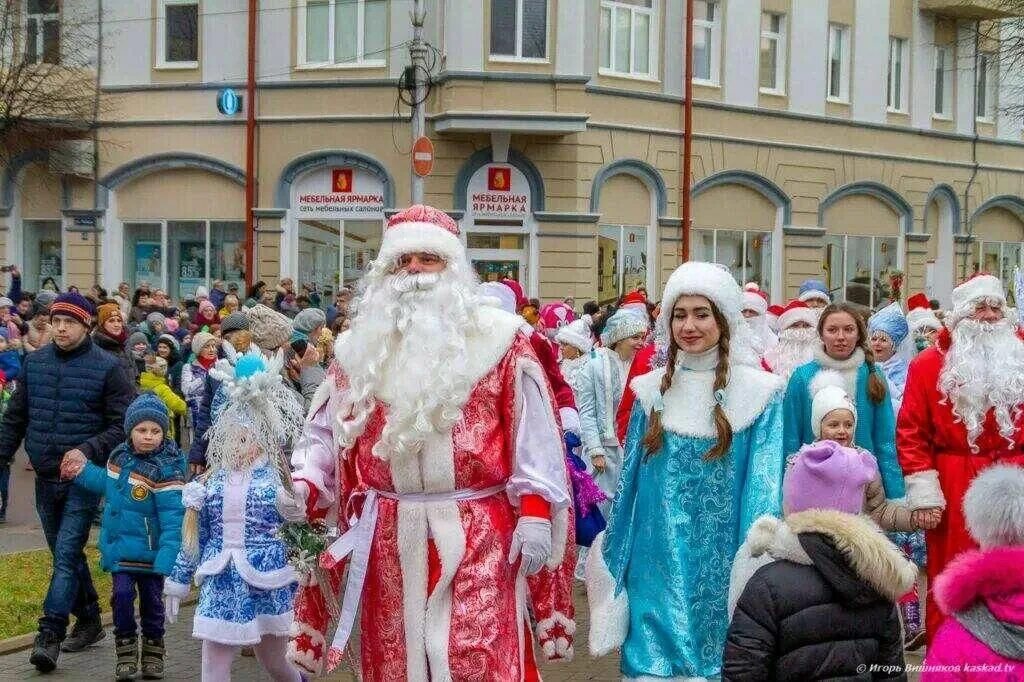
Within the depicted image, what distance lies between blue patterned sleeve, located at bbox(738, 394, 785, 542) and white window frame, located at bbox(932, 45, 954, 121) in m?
31.7

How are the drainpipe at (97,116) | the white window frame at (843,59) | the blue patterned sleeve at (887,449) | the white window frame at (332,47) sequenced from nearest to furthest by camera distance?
the blue patterned sleeve at (887,449) → the white window frame at (332,47) → the drainpipe at (97,116) → the white window frame at (843,59)

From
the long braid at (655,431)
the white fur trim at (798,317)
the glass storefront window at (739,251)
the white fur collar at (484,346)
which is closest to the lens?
the white fur collar at (484,346)

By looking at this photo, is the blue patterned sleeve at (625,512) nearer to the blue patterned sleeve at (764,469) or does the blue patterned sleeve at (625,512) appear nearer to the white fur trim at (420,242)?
the blue patterned sleeve at (764,469)

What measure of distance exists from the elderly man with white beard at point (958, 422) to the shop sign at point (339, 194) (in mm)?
20495

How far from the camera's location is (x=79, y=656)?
8695 mm

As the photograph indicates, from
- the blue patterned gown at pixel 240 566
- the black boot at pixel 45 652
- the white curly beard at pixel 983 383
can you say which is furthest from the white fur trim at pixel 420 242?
the black boot at pixel 45 652

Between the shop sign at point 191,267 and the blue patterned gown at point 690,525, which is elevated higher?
the shop sign at point 191,267

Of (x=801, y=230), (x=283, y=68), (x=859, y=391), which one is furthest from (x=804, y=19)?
(x=859, y=391)

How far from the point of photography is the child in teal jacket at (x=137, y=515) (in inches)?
313

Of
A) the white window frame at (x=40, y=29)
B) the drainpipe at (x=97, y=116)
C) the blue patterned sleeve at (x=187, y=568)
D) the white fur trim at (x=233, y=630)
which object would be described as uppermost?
the white window frame at (x=40, y=29)

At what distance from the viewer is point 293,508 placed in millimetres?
5637

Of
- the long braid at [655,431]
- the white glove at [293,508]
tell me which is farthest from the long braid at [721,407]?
the white glove at [293,508]

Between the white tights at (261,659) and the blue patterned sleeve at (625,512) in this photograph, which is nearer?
the blue patterned sleeve at (625,512)

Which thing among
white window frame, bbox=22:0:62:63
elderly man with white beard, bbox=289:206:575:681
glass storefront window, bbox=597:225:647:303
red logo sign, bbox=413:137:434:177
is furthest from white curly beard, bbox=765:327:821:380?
white window frame, bbox=22:0:62:63
